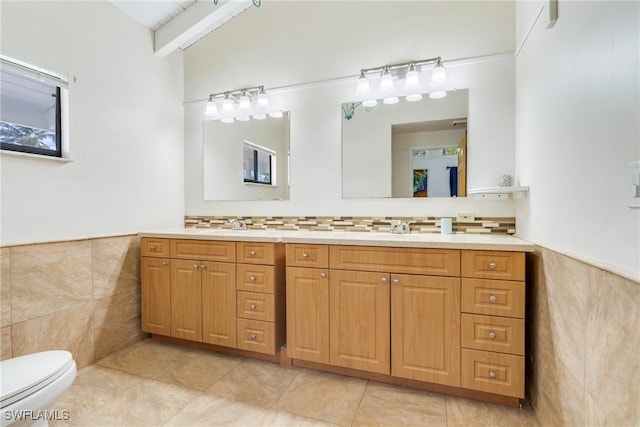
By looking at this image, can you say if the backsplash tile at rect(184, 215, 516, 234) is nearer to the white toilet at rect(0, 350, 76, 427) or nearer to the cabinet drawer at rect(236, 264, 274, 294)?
the cabinet drawer at rect(236, 264, 274, 294)

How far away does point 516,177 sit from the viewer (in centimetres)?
207

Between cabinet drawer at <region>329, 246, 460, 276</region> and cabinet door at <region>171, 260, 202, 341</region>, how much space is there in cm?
110

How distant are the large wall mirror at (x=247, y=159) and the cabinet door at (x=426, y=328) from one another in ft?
4.52

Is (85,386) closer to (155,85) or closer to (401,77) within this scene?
(155,85)

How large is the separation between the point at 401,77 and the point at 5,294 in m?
2.90

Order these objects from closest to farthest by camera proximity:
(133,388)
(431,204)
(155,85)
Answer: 1. (133,388)
2. (431,204)
3. (155,85)

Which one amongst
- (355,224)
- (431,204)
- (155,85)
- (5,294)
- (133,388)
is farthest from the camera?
(155,85)

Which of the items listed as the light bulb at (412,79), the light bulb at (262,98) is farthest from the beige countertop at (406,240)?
the light bulb at (262,98)

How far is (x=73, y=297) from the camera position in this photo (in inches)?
81.7

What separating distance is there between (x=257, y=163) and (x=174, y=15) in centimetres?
140

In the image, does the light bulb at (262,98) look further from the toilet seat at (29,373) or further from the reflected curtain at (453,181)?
the toilet seat at (29,373)

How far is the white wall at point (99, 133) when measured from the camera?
1.85m

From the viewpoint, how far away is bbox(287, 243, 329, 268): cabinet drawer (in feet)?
6.38

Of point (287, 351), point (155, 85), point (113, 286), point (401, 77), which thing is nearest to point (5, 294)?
point (113, 286)
